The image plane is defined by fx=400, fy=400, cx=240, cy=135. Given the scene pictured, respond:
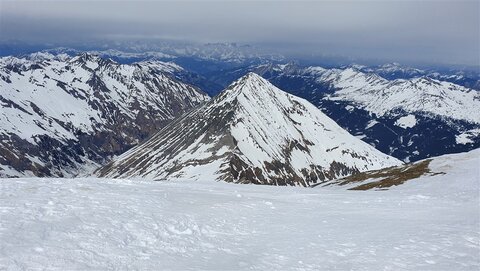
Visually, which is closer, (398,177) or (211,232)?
(211,232)

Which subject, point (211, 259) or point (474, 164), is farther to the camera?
point (474, 164)

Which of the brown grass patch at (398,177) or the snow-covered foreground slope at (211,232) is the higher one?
the snow-covered foreground slope at (211,232)

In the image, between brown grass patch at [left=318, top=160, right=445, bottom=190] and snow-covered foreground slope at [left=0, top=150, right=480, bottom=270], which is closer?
snow-covered foreground slope at [left=0, top=150, right=480, bottom=270]

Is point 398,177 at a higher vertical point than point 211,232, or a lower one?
lower

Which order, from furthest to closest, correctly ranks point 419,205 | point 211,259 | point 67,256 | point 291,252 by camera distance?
point 419,205 → point 291,252 → point 211,259 → point 67,256

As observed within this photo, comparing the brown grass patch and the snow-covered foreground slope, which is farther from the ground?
the snow-covered foreground slope

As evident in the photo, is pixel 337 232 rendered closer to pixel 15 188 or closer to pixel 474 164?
pixel 15 188

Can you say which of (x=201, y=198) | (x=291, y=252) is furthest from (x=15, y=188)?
(x=291, y=252)

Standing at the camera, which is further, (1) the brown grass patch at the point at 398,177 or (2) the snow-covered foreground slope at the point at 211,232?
(1) the brown grass patch at the point at 398,177
